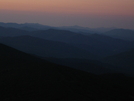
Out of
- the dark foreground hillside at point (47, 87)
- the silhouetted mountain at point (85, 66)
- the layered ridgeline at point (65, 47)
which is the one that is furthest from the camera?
the layered ridgeline at point (65, 47)

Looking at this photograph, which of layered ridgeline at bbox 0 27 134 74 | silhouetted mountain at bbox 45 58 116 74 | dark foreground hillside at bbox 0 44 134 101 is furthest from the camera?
layered ridgeline at bbox 0 27 134 74

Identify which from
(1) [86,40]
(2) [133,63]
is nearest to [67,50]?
(2) [133,63]

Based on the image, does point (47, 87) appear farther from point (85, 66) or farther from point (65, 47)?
point (65, 47)

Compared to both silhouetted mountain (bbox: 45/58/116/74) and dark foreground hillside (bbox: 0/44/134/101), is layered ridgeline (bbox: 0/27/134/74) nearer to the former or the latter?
silhouetted mountain (bbox: 45/58/116/74)

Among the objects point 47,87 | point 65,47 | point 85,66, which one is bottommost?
point 85,66

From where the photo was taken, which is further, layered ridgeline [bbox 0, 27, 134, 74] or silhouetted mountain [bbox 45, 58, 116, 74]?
layered ridgeline [bbox 0, 27, 134, 74]

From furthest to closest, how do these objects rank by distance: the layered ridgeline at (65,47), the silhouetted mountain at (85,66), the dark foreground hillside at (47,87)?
the layered ridgeline at (65,47) < the silhouetted mountain at (85,66) < the dark foreground hillside at (47,87)

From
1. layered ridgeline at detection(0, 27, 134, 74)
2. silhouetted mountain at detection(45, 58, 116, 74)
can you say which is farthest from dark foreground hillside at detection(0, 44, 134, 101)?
layered ridgeline at detection(0, 27, 134, 74)

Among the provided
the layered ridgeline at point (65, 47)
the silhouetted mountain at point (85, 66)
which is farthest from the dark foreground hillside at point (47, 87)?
the layered ridgeline at point (65, 47)

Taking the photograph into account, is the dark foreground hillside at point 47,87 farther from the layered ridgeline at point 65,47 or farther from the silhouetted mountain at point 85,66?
the layered ridgeline at point 65,47

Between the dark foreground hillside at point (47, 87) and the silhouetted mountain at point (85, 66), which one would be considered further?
the silhouetted mountain at point (85, 66)

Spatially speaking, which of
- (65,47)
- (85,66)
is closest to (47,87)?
(85,66)
